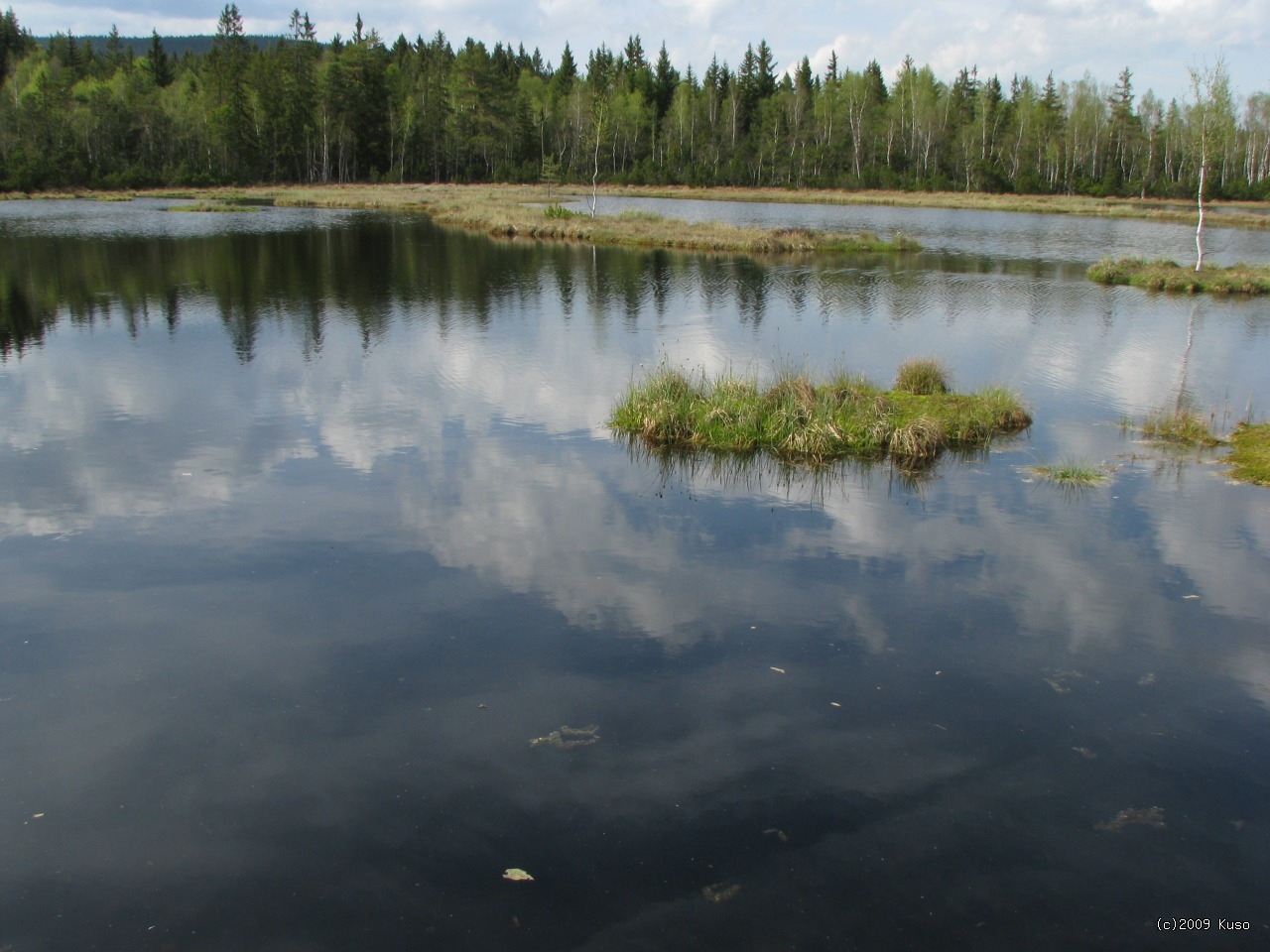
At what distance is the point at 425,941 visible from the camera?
5.83m

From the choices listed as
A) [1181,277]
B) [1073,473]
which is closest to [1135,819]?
[1073,473]

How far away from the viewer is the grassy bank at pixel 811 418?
15.7 m

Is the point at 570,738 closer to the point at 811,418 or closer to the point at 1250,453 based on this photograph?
the point at 811,418

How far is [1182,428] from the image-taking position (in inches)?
670

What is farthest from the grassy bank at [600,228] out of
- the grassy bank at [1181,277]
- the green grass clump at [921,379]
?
the green grass clump at [921,379]

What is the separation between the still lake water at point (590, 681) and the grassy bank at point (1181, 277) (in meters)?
16.6

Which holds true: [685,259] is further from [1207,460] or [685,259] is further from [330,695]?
[330,695]

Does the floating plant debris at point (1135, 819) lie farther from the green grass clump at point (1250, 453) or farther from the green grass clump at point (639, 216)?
the green grass clump at point (639, 216)

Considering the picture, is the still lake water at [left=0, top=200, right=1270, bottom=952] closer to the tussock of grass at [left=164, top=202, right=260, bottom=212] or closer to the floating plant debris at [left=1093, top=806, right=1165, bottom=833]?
the floating plant debris at [left=1093, top=806, right=1165, bottom=833]

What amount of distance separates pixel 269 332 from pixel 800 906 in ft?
74.0

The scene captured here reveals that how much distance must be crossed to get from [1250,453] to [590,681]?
12839 mm

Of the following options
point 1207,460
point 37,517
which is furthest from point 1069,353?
point 37,517

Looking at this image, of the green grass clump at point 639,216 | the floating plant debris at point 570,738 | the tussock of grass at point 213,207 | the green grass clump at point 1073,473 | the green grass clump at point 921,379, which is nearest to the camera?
the floating plant debris at point 570,738

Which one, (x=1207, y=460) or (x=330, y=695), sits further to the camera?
(x=1207, y=460)
